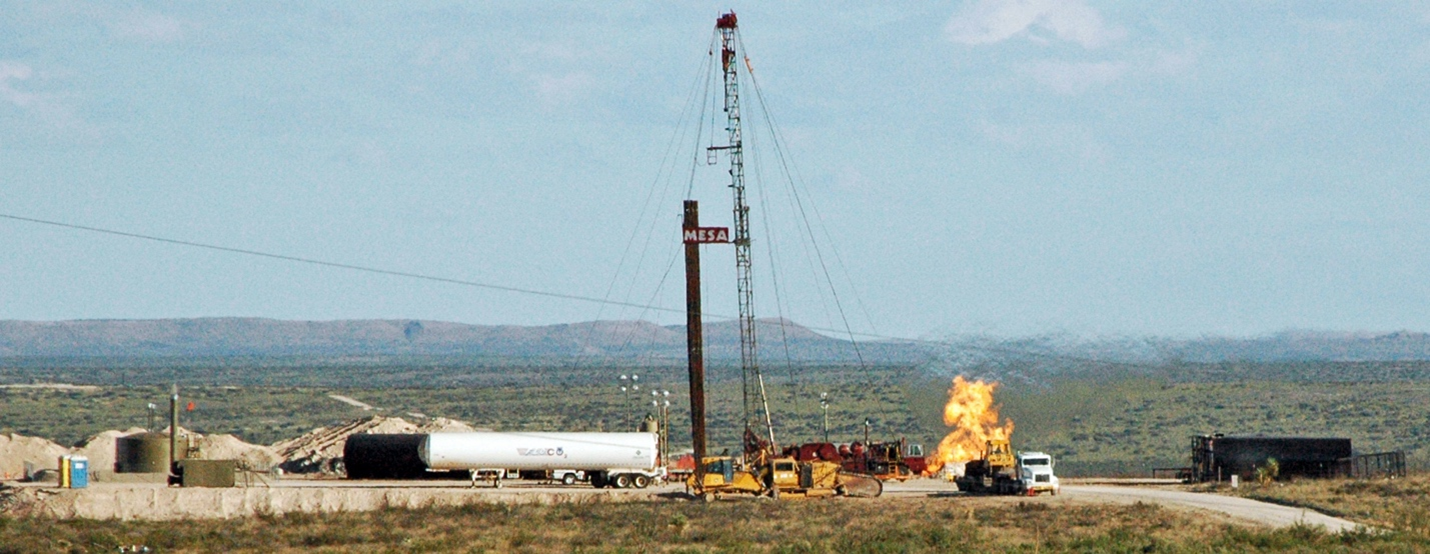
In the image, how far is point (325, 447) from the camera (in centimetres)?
9144

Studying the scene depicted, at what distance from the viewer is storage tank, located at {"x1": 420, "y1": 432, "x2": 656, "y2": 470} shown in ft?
255

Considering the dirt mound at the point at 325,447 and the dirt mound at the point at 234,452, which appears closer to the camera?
the dirt mound at the point at 234,452

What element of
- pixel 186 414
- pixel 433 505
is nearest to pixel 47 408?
pixel 186 414

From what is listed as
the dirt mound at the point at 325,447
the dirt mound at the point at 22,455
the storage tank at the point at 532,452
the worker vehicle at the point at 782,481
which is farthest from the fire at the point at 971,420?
the dirt mound at the point at 22,455

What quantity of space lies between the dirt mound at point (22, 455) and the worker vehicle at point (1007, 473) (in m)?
44.7

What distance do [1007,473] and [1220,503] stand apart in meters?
8.97

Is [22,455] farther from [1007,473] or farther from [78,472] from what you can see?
[1007,473]

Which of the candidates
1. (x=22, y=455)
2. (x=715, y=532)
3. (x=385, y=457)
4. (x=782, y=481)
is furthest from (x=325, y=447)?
(x=715, y=532)

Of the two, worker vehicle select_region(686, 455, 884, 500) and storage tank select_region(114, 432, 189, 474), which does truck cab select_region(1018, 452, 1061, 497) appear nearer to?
worker vehicle select_region(686, 455, 884, 500)

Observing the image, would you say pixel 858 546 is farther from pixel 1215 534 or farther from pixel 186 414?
pixel 186 414

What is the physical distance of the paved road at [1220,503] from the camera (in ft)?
204

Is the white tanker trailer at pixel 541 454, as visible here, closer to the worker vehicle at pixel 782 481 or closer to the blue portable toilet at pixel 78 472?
the worker vehicle at pixel 782 481

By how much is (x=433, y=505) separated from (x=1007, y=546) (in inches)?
950

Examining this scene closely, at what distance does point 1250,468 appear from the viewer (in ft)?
270
